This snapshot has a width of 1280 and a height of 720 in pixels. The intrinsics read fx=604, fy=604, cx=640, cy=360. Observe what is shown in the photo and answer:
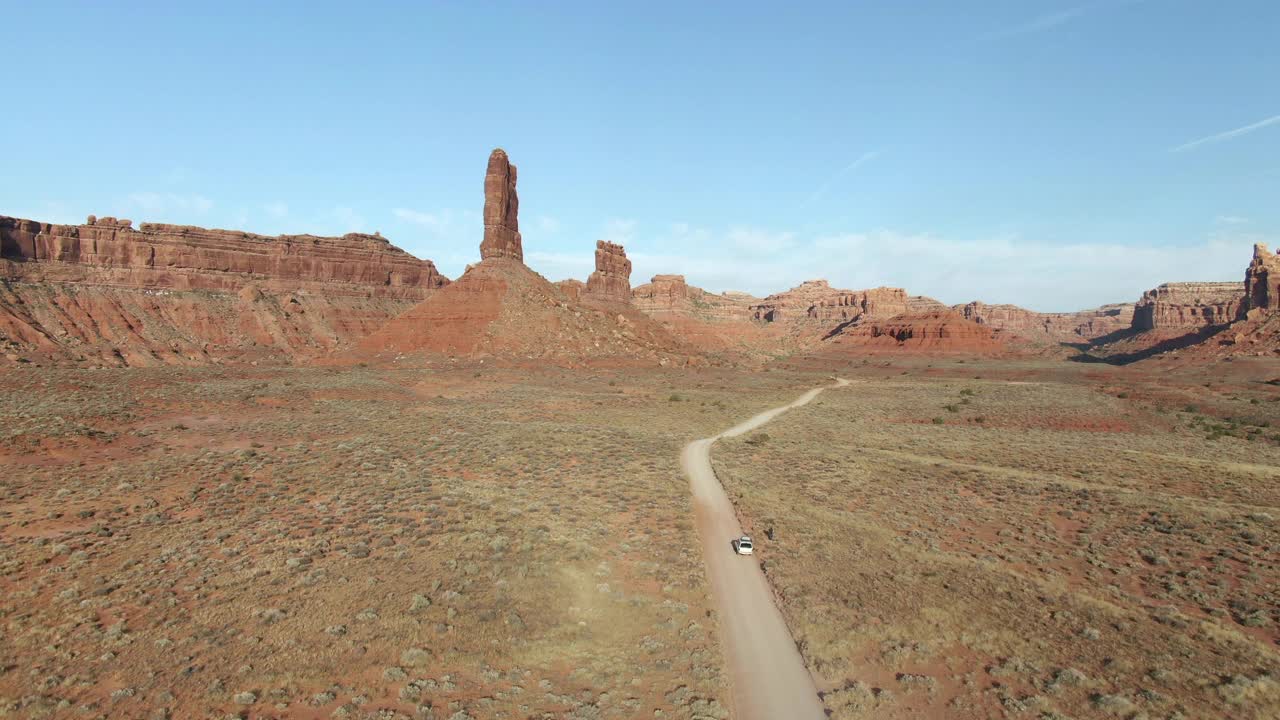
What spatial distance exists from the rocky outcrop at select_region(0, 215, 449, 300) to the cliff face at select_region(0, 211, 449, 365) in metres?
0.14

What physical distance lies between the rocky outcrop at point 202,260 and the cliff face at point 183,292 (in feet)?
0.48

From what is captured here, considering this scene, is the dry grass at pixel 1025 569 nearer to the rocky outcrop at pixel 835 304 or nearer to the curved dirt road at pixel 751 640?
the curved dirt road at pixel 751 640

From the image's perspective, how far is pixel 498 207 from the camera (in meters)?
71.9

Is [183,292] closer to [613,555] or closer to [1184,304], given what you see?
[613,555]

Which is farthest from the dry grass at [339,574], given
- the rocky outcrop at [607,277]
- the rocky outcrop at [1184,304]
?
the rocky outcrop at [1184,304]

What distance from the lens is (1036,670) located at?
Result: 33.8ft

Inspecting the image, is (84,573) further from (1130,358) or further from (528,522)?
(1130,358)

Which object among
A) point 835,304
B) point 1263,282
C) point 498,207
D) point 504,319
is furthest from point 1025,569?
point 835,304

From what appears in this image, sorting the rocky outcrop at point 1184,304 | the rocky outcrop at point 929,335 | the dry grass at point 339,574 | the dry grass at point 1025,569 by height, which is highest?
the rocky outcrop at point 1184,304

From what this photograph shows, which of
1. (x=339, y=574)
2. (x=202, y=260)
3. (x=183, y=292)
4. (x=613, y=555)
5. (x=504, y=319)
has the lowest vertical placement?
(x=613, y=555)

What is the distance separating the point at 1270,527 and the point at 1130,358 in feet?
427

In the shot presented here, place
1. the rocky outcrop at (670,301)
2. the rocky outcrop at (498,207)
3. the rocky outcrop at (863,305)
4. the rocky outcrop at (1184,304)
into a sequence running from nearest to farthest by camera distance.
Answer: the rocky outcrop at (498,207) → the rocky outcrop at (670,301) → the rocky outcrop at (1184,304) → the rocky outcrop at (863,305)

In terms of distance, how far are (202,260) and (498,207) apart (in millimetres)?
47135

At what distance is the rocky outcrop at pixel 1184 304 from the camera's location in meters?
148
